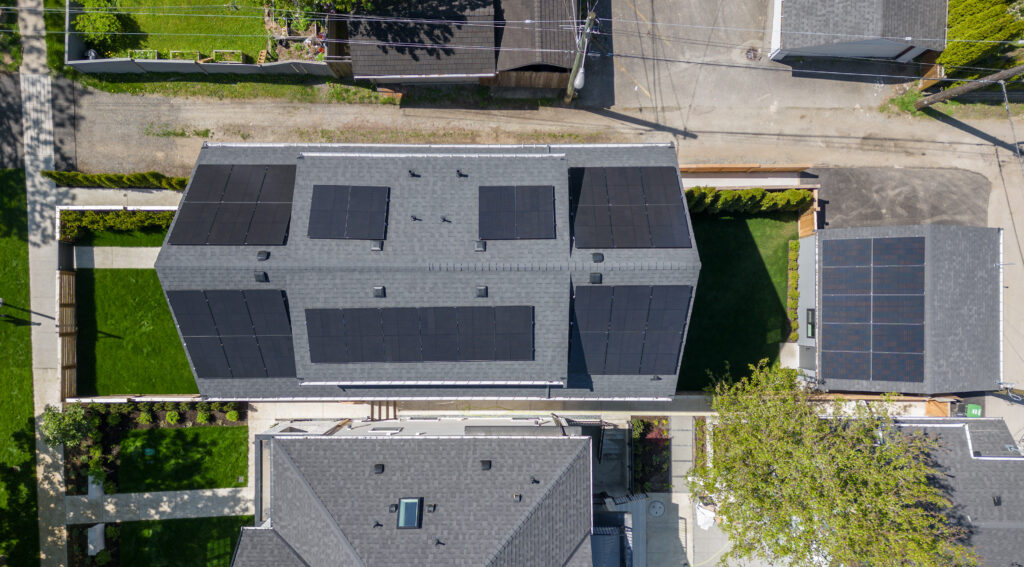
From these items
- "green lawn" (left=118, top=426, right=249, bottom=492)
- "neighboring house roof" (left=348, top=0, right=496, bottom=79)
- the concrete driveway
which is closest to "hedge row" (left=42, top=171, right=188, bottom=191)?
"neighboring house roof" (left=348, top=0, right=496, bottom=79)

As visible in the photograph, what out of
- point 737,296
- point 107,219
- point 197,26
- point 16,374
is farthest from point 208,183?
point 737,296

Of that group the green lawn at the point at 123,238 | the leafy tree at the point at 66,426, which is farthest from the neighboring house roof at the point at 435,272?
the leafy tree at the point at 66,426

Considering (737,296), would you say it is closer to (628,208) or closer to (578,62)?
(628,208)

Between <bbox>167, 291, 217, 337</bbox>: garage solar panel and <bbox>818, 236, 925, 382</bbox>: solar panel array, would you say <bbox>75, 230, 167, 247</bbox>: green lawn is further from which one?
<bbox>818, 236, 925, 382</bbox>: solar panel array

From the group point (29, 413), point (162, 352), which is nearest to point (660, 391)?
point (162, 352)

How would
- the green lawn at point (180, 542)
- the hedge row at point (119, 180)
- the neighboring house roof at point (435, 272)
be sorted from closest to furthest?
the neighboring house roof at point (435, 272) < the hedge row at point (119, 180) < the green lawn at point (180, 542)

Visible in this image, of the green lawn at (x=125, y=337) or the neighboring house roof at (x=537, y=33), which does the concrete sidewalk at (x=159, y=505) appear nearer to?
the green lawn at (x=125, y=337)
